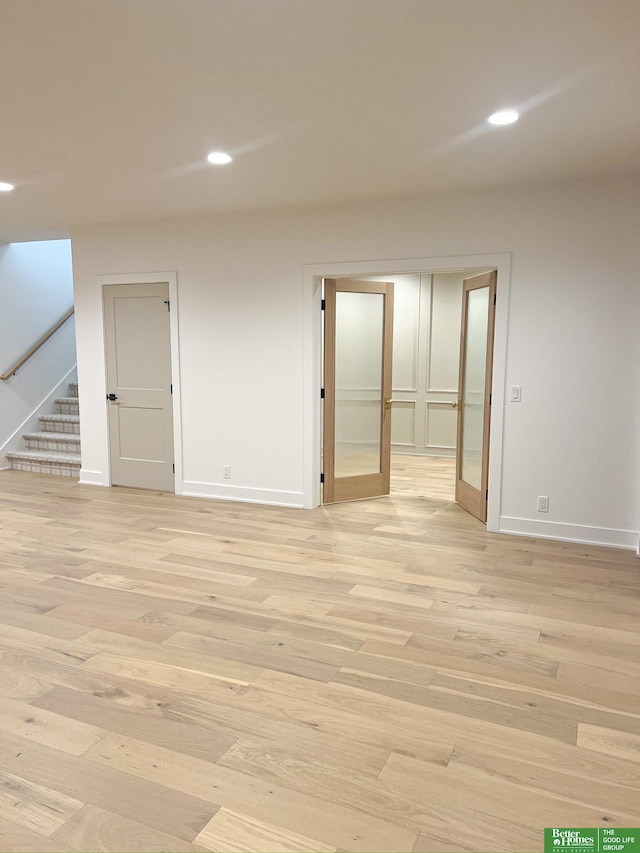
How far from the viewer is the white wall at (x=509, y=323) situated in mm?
4242

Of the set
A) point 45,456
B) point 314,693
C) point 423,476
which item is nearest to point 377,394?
point 423,476

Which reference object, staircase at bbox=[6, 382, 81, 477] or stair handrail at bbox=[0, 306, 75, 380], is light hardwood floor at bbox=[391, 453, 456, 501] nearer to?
staircase at bbox=[6, 382, 81, 477]

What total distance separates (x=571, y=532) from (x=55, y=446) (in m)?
5.73

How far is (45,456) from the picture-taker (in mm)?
6957

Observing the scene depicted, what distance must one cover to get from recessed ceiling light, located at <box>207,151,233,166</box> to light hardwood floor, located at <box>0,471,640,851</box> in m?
2.60

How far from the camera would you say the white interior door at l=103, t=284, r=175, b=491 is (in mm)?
5887

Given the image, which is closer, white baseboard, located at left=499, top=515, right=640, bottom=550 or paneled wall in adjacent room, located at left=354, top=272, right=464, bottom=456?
white baseboard, located at left=499, top=515, right=640, bottom=550

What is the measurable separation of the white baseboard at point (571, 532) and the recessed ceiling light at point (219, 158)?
10.7 feet

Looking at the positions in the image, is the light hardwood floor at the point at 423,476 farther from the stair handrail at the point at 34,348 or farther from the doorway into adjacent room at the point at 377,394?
the stair handrail at the point at 34,348

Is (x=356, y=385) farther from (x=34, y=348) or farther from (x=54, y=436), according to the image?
(x=34, y=348)

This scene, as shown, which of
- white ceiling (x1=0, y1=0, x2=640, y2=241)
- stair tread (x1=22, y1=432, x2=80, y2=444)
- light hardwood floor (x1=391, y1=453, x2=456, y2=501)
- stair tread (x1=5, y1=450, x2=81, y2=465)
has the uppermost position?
white ceiling (x1=0, y1=0, x2=640, y2=241)

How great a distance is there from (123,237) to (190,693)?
15.3 feet

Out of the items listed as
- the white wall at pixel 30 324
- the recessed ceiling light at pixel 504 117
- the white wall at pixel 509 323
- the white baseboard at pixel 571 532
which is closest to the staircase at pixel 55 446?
the white wall at pixel 30 324

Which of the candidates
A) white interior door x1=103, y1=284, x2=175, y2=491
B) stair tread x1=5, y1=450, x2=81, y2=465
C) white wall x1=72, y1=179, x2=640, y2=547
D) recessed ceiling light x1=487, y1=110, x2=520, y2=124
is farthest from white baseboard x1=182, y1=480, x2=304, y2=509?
recessed ceiling light x1=487, y1=110, x2=520, y2=124
